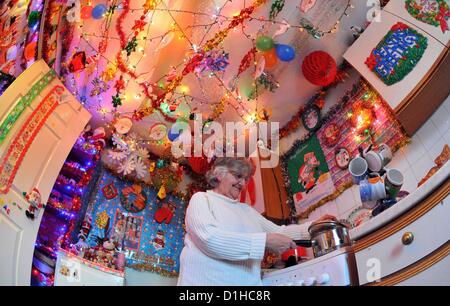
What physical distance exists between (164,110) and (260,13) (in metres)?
1.18

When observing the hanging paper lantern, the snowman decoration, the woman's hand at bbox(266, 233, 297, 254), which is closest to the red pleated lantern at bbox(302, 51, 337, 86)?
the snowman decoration

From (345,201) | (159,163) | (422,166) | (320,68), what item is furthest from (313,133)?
(159,163)

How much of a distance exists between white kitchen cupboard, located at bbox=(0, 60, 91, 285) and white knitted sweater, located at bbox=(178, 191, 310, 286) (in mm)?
1639

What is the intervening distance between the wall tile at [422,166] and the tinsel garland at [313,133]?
166mm

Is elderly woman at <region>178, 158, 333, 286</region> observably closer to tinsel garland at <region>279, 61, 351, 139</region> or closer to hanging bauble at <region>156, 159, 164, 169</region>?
tinsel garland at <region>279, 61, 351, 139</region>

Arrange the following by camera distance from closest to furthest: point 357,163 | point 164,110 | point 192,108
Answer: point 357,163
point 164,110
point 192,108

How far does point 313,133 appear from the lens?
3498 millimetres

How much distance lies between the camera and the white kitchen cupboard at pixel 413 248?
1.03 m

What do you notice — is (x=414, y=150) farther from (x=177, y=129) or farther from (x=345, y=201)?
(x=177, y=129)

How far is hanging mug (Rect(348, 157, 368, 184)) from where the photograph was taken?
1848 millimetres

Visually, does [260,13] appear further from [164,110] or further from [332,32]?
[164,110]

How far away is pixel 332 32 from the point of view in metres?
3.13
